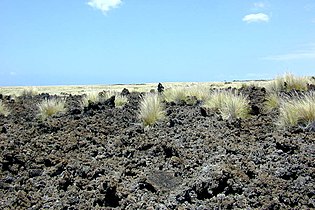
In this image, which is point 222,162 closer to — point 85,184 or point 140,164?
point 140,164

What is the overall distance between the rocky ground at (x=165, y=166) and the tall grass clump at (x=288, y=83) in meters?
5.81

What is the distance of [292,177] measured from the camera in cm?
602

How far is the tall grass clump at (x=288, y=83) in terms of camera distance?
16.0 m

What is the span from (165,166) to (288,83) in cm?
1055

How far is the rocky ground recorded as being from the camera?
5.93 m

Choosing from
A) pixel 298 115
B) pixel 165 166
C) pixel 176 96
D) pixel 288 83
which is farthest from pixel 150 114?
pixel 288 83

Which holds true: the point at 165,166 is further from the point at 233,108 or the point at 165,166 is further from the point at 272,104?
the point at 272,104

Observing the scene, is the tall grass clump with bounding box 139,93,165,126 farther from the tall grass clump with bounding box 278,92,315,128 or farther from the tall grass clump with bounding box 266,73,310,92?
the tall grass clump with bounding box 266,73,310,92

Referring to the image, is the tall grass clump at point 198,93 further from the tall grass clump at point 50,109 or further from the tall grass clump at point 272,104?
the tall grass clump at point 50,109

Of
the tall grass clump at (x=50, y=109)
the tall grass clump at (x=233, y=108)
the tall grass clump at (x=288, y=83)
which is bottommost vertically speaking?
the tall grass clump at (x=50, y=109)

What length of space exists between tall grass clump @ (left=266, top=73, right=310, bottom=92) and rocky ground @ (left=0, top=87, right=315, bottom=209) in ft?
19.1

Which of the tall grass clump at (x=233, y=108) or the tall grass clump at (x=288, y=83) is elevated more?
the tall grass clump at (x=288, y=83)

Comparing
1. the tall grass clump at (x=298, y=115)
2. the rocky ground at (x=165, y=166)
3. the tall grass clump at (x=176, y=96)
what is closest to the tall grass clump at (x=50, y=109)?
the rocky ground at (x=165, y=166)

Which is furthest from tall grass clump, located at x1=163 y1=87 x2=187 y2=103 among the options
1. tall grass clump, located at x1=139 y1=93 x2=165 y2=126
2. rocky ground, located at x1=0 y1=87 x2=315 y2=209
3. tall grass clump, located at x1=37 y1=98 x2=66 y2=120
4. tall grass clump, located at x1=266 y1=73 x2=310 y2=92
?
tall grass clump, located at x1=37 y1=98 x2=66 y2=120
